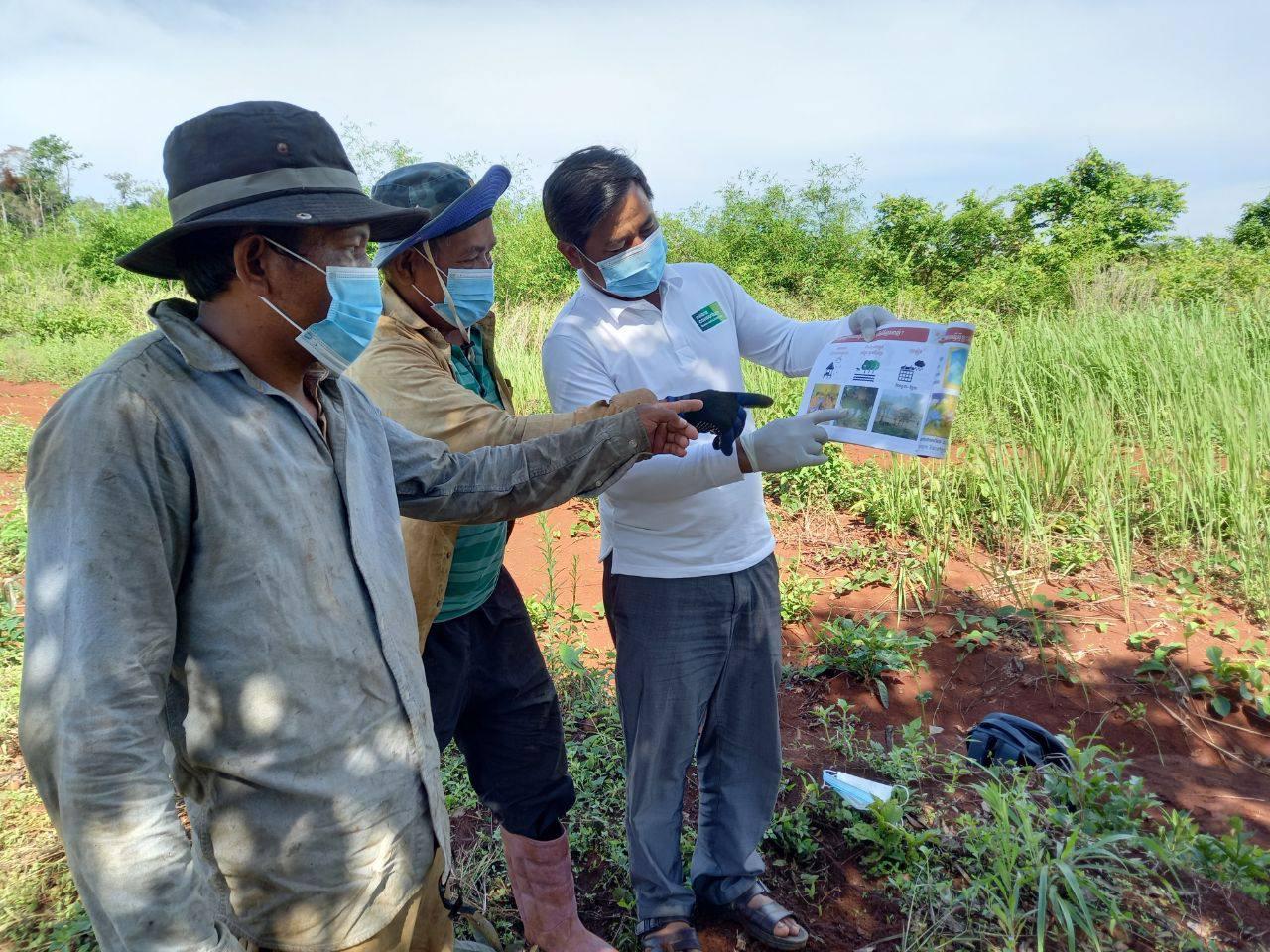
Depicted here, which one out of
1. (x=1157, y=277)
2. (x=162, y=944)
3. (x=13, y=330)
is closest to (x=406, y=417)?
(x=162, y=944)

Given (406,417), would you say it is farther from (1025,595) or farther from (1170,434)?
(1170,434)

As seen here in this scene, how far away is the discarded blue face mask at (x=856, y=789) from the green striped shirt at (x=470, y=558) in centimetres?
127

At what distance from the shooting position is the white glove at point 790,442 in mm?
1854

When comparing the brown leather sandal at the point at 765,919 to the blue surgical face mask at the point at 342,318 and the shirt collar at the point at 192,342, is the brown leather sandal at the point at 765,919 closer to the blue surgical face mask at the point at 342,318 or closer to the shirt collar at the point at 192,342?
the blue surgical face mask at the point at 342,318

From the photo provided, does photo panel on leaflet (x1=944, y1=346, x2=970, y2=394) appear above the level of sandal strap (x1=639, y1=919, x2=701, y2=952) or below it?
above

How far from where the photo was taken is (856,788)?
2514mm

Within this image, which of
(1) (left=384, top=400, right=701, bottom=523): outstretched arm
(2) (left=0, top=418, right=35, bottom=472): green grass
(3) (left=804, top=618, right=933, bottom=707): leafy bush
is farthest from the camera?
(2) (left=0, top=418, right=35, bottom=472): green grass

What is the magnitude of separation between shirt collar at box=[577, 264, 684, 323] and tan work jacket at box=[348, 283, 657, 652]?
34 cm

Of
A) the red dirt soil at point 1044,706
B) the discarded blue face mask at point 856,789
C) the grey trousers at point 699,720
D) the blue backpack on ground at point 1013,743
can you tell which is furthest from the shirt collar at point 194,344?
the blue backpack on ground at point 1013,743

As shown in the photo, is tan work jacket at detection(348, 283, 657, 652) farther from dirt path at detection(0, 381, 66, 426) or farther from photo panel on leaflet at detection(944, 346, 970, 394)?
dirt path at detection(0, 381, 66, 426)

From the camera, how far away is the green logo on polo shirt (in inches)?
83.1

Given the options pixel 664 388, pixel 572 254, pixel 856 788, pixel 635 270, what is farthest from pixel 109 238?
pixel 856 788

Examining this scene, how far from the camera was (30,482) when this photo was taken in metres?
0.97

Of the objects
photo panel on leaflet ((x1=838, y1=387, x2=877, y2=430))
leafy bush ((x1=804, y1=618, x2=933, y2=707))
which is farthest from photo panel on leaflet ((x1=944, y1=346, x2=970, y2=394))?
leafy bush ((x1=804, y1=618, x2=933, y2=707))
